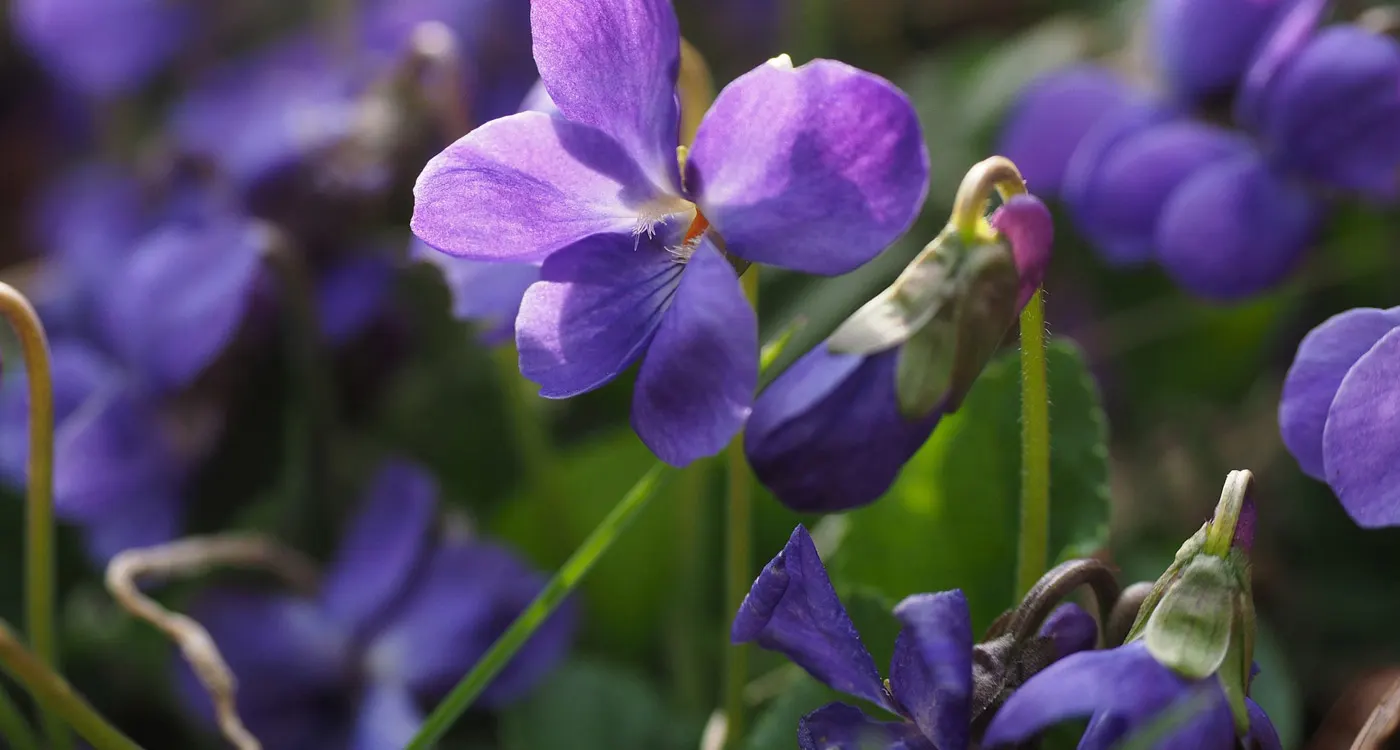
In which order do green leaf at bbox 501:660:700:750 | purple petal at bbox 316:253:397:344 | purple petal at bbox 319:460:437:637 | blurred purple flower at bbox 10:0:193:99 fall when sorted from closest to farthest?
1. green leaf at bbox 501:660:700:750
2. purple petal at bbox 319:460:437:637
3. purple petal at bbox 316:253:397:344
4. blurred purple flower at bbox 10:0:193:99

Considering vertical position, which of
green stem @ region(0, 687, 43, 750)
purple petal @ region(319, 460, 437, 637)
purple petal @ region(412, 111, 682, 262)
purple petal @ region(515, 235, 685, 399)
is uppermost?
purple petal @ region(412, 111, 682, 262)

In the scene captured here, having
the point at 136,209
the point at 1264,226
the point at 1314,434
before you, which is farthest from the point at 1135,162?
the point at 136,209

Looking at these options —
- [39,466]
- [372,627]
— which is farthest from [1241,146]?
[39,466]

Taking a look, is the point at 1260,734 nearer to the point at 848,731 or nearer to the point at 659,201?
the point at 848,731

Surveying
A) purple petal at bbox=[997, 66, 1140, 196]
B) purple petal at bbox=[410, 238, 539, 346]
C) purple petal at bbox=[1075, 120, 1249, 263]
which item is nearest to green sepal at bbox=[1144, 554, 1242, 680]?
purple petal at bbox=[410, 238, 539, 346]

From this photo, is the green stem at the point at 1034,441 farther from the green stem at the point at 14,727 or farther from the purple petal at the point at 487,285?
the green stem at the point at 14,727

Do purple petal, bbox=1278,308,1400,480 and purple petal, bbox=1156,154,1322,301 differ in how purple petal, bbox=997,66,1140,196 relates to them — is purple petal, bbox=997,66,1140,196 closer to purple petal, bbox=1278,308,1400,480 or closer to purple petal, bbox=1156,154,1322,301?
purple petal, bbox=1156,154,1322,301

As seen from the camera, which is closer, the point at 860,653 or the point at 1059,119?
the point at 860,653
